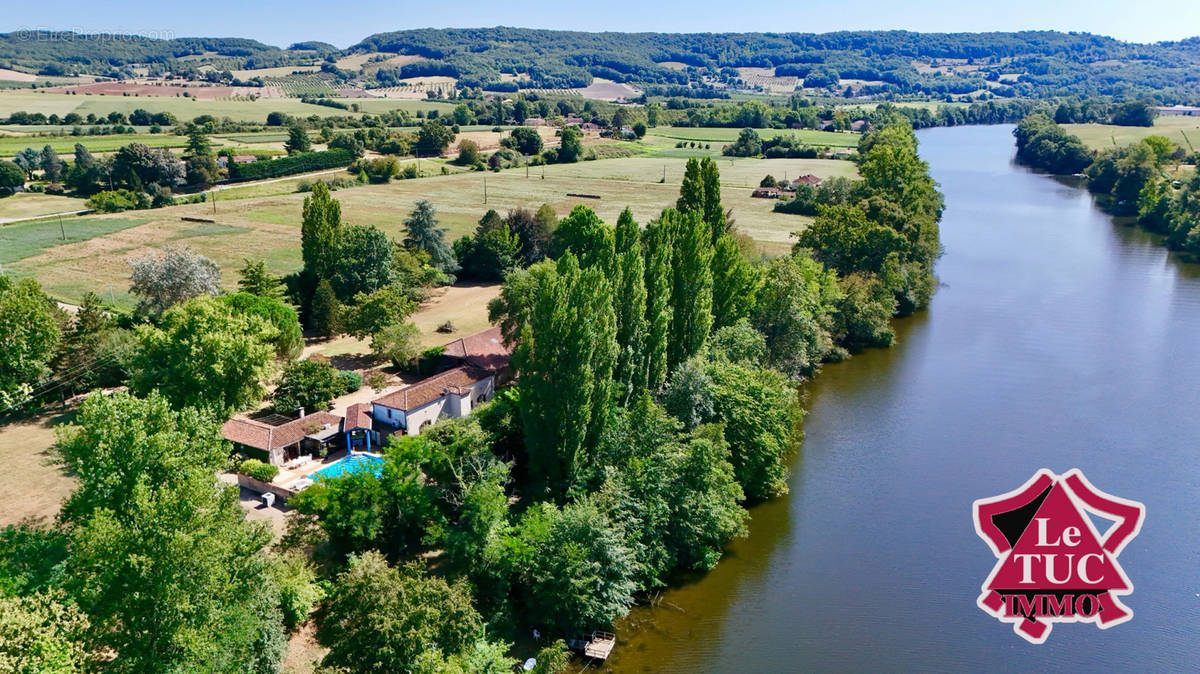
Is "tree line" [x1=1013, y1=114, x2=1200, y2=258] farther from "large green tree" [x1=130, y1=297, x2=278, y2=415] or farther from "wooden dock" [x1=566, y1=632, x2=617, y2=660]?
"large green tree" [x1=130, y1=297, x2=278, y2=415]

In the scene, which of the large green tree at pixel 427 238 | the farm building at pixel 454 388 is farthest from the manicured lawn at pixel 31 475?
the large green tree at pixel 427 238

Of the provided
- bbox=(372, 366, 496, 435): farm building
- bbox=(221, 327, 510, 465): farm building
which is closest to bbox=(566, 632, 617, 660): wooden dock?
bbox=(372, 366, 496, 435): farm building

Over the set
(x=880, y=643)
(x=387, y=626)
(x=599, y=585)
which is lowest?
(x=880, y=643)

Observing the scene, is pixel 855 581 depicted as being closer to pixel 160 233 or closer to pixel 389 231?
pixel 389 231

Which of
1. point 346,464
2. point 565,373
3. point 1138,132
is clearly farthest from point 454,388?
point 1138,132

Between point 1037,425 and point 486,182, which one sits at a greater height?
point 486,182

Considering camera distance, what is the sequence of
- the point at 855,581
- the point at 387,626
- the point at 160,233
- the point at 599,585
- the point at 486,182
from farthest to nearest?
1. the point at 486,182
2. the point at 160,233
3. the point at 855,581
4. the point at 599,585
5. the point at 387,626

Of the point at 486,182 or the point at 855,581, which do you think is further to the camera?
the point at 486,182

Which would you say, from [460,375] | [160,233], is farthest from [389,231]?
[460,375]
